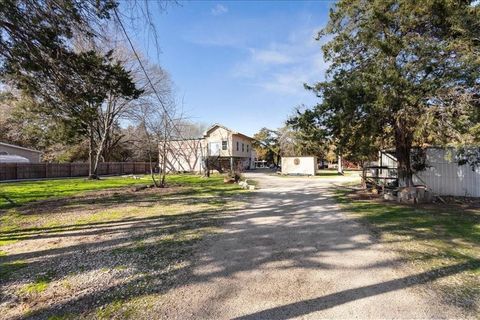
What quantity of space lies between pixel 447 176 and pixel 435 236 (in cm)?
759

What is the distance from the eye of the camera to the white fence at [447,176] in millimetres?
11016

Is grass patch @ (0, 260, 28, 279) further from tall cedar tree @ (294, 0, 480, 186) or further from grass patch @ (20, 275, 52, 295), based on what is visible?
tall cedar tree @ (294, 0, 480, 186)

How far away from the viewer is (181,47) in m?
7.01

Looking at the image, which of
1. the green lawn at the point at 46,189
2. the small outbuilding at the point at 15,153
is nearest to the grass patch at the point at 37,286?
the green lawn at the point at 46,189

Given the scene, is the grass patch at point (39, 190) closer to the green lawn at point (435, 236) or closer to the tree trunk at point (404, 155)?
the green lawn at point (435, 236)

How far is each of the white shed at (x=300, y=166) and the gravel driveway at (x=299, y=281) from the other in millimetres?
22165

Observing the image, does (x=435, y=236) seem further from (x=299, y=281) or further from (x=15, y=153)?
(x=15, y=153)

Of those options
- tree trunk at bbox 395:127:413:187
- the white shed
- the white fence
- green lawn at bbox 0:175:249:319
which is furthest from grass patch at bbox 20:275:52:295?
the white shed

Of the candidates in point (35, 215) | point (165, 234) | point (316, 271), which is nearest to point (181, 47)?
point (165, 234)

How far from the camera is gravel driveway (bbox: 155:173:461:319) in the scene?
→ 2898 millimetres

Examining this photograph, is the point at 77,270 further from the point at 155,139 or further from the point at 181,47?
the point at 155,139

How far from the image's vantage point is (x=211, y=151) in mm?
33781

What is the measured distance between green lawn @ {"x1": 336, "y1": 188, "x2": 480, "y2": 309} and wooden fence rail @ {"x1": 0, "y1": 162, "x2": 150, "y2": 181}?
25083 millimetres

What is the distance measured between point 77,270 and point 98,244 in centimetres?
134
